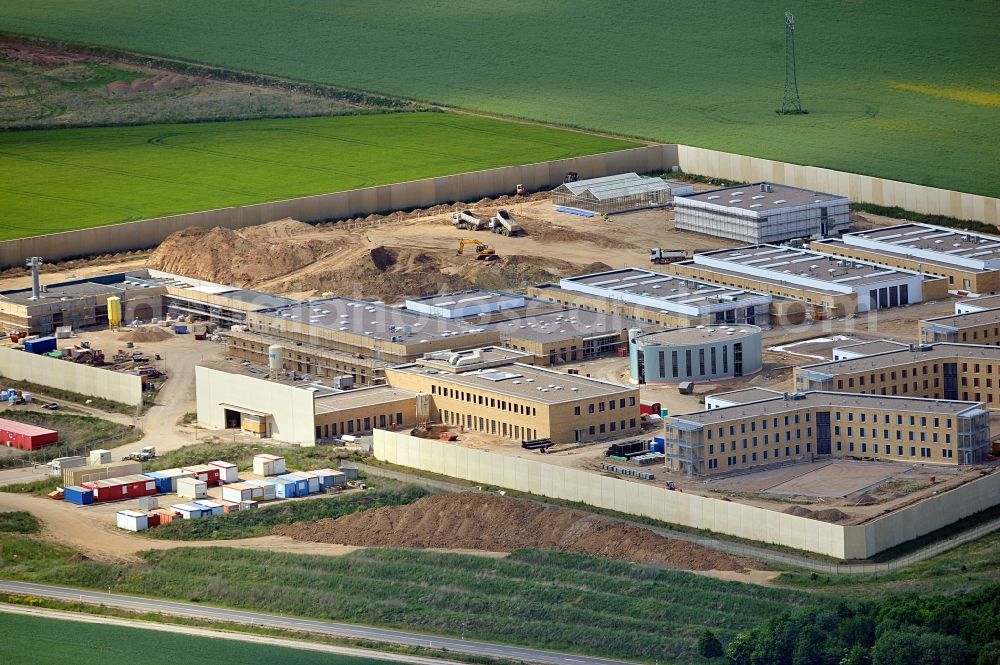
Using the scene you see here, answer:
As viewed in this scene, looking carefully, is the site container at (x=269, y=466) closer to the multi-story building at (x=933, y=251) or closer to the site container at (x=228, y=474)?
the site container at (x=228, y=474)

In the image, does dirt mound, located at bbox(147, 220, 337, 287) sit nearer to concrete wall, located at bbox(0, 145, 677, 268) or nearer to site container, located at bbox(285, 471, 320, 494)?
concrete wall, located at bbox(0, 145, 677, 268)

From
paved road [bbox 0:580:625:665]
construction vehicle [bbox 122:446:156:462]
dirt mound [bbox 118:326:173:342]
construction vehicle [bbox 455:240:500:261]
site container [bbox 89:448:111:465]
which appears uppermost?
construction vehicle [bbox 455:240:500:261]

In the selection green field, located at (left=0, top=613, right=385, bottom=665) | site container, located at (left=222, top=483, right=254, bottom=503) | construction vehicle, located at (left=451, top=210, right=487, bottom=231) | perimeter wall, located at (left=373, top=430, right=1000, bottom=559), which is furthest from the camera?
construction vehicle, located at (left=451, top=210, right=487, bottom=231)

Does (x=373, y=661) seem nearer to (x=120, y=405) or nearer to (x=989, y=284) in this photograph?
(x=120, y=405)

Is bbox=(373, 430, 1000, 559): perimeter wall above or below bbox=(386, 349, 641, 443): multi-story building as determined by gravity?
below

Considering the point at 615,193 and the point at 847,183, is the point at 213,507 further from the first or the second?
the point at 847,183

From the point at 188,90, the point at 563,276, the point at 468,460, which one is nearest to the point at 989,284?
the point at 563,276

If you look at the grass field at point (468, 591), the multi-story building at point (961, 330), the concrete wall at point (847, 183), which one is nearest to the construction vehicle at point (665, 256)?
the concrete wall at point (847, 183)

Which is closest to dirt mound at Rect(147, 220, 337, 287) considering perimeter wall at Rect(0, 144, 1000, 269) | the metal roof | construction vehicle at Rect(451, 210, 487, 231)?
perimeter wall at Rect(0, 144, 1000, 269)
